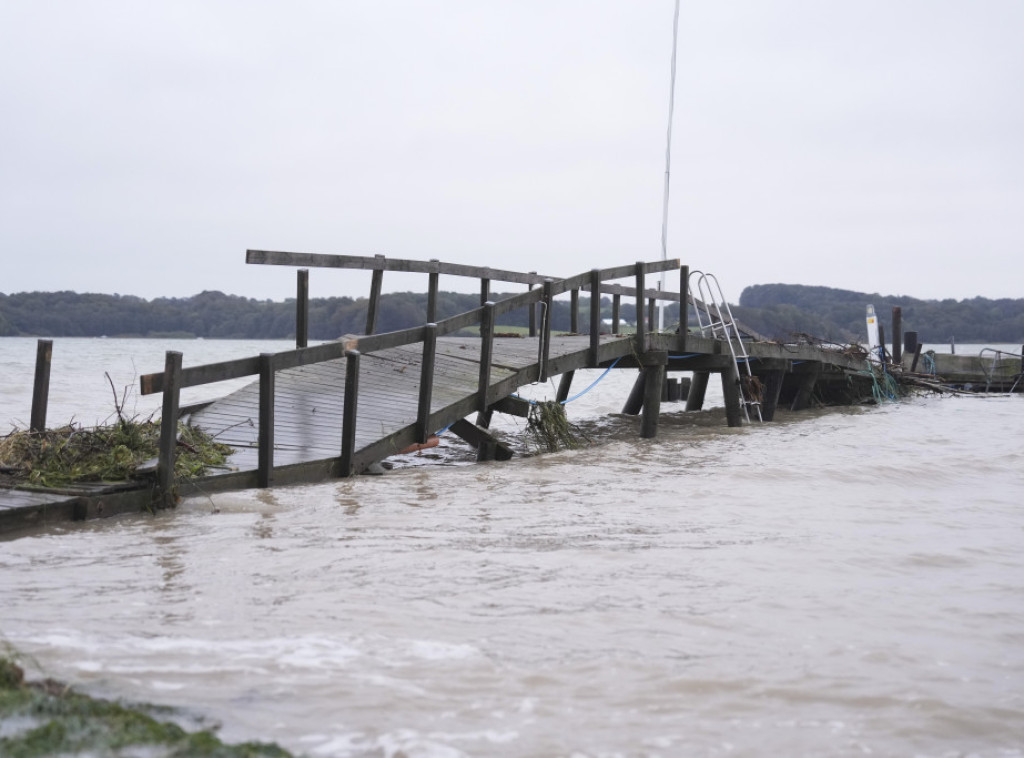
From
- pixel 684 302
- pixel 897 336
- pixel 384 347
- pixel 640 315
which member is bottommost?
pixel 384 347

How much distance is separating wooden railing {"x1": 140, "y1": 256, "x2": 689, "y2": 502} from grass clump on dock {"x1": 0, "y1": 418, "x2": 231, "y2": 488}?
362 mm

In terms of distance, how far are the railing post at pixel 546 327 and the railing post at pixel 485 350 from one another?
106 cm

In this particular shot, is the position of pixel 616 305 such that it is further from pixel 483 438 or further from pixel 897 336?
pixel 897 336

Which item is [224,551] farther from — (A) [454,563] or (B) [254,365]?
(B) [254,365]

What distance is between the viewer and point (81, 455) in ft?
21.9

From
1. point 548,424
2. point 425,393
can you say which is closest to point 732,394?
point 548,424

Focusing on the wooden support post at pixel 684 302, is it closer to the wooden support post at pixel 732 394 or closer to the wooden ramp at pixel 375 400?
the wooden ramp at pixel 375 400

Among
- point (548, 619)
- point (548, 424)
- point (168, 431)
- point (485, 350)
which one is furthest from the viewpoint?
point (548, 424)

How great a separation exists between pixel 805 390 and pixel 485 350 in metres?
11.2

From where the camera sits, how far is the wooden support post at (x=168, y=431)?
643cm

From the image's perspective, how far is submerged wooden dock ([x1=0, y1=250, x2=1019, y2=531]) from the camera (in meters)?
6.68

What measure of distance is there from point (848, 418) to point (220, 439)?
12.3 meters

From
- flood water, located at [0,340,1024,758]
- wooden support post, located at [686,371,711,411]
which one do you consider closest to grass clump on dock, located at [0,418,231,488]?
flood water, located at [0,340,1024,758]

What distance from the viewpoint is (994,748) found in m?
3.11
